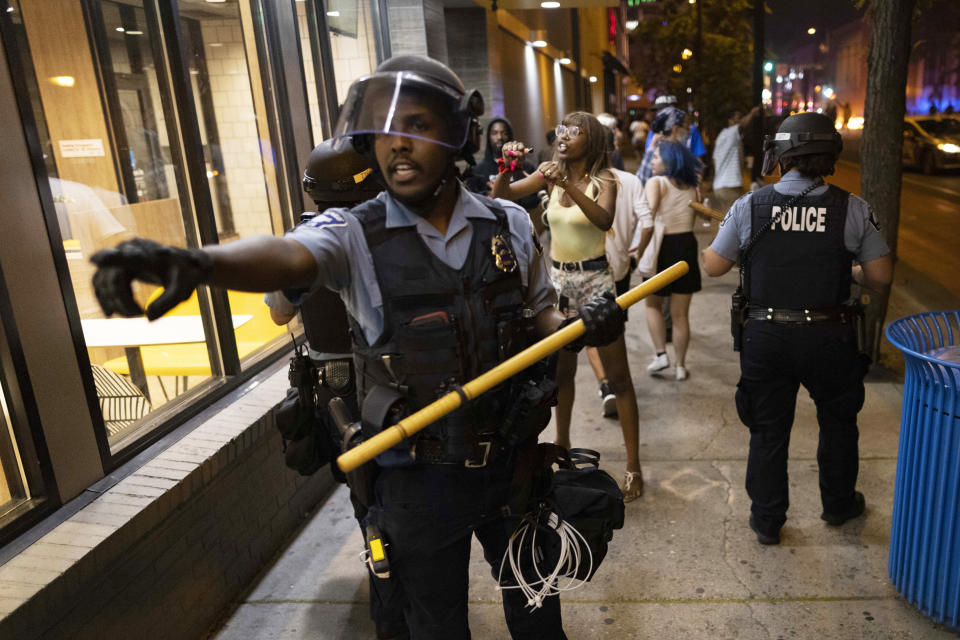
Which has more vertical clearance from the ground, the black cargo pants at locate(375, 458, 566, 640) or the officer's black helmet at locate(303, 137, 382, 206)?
the officer's black helmet at locate(303, 137, 382, 206)

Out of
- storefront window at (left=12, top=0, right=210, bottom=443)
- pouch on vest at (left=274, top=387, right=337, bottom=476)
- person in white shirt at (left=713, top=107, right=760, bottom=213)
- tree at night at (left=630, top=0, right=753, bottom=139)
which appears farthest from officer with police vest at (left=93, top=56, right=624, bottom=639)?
tree at night at (left=630, top=0, right=753, bottom=139)

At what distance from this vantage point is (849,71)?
9481cm

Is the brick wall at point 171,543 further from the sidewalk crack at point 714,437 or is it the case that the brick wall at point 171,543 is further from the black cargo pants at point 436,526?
the sidewalk crack at point 714,437

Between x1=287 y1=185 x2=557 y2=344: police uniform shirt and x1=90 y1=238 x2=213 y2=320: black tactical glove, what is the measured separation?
0.37 meters

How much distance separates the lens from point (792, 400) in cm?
339

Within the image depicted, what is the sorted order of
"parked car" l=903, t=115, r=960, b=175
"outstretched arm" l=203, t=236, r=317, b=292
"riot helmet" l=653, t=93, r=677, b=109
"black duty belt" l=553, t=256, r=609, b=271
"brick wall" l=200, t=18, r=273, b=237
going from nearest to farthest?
1. "outstretched arm" l=203, t=236, r=317, b=292
2. "black duty belt" l=553, t=256, r=609, b=271
3. "brick wall" l=200, t=18, r=273, b=237
4. "riot helmet" l=653, t=93, r=677, b=109
5. "parked car" l=903, t=115, r=960, b=175

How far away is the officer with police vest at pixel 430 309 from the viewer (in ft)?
6.04

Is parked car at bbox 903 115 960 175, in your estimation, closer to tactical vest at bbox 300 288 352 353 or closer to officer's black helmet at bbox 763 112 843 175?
officer's black helmet at bbox 763 112 843 175

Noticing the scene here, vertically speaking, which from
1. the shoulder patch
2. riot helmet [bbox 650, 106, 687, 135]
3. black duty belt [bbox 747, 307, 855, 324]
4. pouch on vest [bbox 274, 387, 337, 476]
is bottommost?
pouch on vest [bbox 274, 387, 337, 476]

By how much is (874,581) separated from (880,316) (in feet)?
9.20

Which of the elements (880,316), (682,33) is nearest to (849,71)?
(682,33)

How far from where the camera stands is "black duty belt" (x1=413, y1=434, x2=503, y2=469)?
196cm

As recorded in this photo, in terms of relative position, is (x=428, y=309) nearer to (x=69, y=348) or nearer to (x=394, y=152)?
(x=394, y=152)

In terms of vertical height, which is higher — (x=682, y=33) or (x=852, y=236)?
(x=682, y=33)
